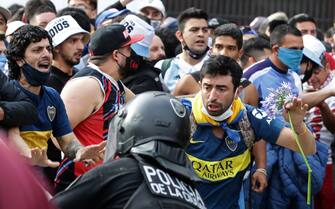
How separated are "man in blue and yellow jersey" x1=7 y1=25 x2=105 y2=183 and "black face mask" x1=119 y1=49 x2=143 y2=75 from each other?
2.99ft

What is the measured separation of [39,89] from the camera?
20.4ft

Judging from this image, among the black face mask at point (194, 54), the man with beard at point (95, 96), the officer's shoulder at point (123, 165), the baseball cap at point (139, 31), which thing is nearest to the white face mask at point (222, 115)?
the man with beard at point (95, 96)

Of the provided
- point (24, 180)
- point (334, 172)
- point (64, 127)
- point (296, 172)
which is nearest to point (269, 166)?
point (296, 172)

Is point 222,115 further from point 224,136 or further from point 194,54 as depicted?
point 194,54

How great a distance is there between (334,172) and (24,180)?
6.80m

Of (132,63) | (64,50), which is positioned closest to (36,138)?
(64,50)

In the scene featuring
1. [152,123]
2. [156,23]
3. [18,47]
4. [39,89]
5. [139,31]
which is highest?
[152,123]

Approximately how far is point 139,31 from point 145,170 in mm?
4543

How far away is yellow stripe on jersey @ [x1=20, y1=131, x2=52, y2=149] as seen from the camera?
237 inches

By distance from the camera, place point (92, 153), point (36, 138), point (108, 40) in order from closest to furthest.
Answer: point (92, 153)
point (36, 138)
point (108, 40)

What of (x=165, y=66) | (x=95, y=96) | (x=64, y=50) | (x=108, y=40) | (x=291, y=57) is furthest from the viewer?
(x=165, y=66)

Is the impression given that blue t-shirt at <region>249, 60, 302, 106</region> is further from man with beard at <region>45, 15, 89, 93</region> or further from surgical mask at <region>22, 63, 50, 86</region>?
surgical mask at <region>22, 63, 50, 86</region>

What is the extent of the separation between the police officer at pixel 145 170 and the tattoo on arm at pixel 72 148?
222 centimetres

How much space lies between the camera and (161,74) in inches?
337
